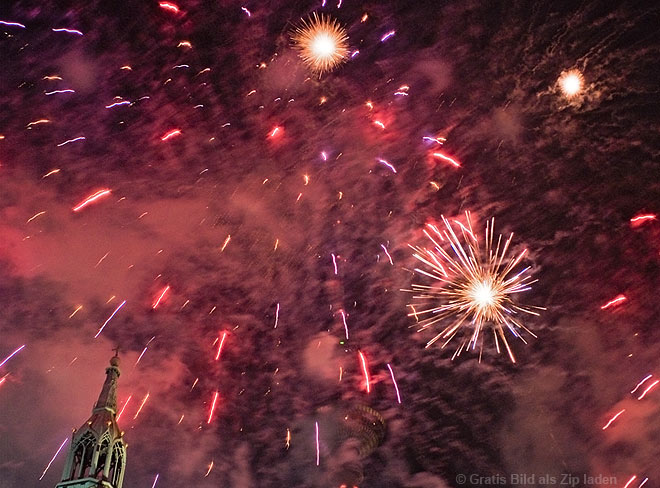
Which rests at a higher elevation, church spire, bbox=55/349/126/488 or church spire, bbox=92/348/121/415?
church spire, bbox=92/348/121/415

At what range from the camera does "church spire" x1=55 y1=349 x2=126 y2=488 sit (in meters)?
41.5

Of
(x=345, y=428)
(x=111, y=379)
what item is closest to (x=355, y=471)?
(x=345, y=428)

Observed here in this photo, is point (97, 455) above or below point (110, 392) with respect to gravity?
below

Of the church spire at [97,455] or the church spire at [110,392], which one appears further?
the church spire at [110,392]

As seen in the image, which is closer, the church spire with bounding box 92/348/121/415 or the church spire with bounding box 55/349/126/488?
the church spire with bounding box 55/349/126/488

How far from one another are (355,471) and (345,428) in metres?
9.01

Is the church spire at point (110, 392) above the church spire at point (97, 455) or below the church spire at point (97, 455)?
above

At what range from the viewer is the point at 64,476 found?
41969 mm

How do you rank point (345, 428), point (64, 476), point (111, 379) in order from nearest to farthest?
point (64, 476) → point (111, 379) → point (345, 428)

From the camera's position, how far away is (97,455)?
137 feet

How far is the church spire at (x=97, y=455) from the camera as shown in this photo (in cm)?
4147

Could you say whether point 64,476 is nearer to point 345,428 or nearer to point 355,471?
point 345,428

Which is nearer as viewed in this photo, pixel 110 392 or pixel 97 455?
pixel 97 455

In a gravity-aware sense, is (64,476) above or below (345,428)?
below
